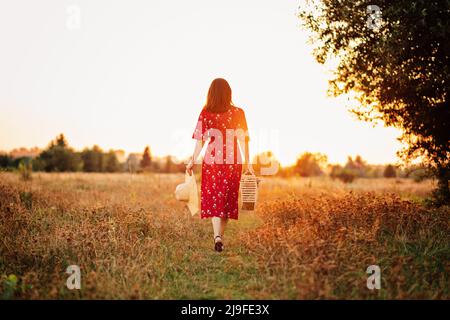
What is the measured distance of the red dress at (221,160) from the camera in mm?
7602

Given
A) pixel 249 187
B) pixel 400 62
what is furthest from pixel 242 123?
pixel 400 62

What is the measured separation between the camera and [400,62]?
941cm

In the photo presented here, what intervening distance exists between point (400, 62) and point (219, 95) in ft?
15.2

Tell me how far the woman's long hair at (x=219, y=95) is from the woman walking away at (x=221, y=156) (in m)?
0.03

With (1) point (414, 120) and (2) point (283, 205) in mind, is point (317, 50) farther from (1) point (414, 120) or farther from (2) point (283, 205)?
(2) point (283, 205)

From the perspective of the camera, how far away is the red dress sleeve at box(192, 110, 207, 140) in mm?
7660

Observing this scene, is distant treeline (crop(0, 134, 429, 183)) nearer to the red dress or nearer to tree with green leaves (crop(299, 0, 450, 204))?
tree with green leaves (crop(299, 0, 450, 204))

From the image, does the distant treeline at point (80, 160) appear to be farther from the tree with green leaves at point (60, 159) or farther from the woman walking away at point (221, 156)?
the woman walking away at point (221, 156)

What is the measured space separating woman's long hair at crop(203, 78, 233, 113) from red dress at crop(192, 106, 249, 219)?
171 millimetres

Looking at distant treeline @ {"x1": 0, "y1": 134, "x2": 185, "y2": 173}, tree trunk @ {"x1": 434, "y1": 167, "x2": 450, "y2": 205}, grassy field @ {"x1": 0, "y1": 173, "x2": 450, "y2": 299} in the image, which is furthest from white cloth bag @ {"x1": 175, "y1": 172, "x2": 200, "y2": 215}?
distant treeline @ {"x1": 0, "y1": 134, "x2": 185, "y2": 173}

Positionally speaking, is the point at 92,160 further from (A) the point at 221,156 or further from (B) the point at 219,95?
(B) the point at 219,95
